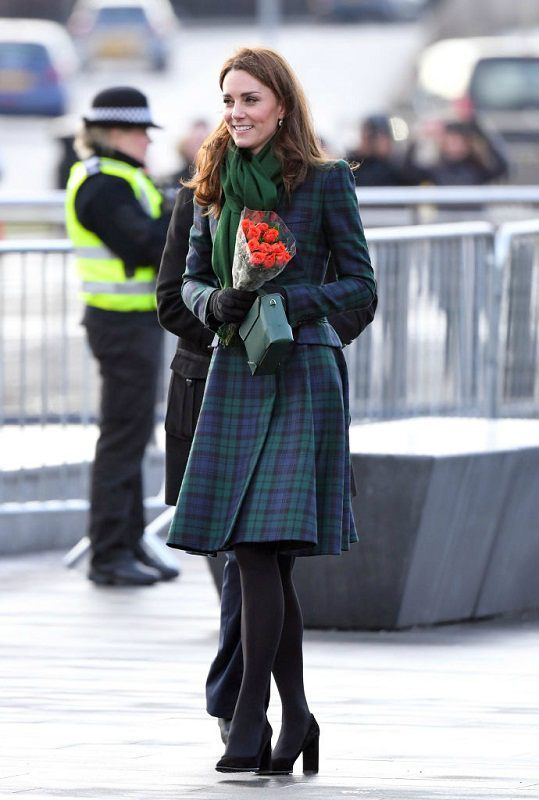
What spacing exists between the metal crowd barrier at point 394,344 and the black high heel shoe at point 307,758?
5.04 meters

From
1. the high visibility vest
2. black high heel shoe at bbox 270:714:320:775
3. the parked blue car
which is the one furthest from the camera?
the parked blue car

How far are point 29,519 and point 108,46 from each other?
124 feet

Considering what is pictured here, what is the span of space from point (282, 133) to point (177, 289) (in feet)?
2.22

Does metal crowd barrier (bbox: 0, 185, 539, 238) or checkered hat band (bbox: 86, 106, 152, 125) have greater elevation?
checkered hat band (bbox: 86, 106, 152, 125)

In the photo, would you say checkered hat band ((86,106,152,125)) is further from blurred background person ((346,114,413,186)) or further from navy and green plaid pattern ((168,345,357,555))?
blurred background person ((346,114,413,186))

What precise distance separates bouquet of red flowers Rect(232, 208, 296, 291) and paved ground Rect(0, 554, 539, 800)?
3.79ft

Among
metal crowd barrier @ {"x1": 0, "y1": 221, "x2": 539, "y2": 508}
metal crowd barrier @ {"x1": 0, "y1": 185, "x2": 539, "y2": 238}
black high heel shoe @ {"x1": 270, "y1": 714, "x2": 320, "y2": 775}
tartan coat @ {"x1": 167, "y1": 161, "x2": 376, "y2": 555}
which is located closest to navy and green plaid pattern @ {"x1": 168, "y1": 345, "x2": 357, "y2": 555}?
tartan coat @ {"x1": 167, "y1": 161, "x2": 376, "y2": 555}

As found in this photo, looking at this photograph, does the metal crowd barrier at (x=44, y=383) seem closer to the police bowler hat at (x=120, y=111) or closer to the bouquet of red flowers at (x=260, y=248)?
the police bowler hat at (x=120, y=111)

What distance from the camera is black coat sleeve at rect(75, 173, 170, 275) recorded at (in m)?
8.85

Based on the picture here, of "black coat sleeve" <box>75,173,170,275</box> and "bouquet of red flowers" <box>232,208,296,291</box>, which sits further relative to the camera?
"black coat sleeve" <box>75,173,170,275</box>

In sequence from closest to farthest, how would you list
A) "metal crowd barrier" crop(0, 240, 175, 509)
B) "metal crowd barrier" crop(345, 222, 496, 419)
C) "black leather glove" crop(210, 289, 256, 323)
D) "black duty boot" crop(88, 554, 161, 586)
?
1. "black leather glove" crop(210, 289, 256, 323)
2. "black duty boot" crop(88, 554, 161, 586)
3. "metal crowd barrier" crop(0, 240, 175, 509)
4. "metal crowd barrier" crop(345, 222, 496, 419)

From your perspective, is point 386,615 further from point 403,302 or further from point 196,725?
point 403,302

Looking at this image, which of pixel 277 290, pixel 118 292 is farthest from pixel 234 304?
pixel 118 292

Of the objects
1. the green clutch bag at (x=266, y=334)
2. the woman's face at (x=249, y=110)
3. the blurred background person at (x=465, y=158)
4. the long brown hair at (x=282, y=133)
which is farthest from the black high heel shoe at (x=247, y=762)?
the blurred background person at (x=465, y=158)
